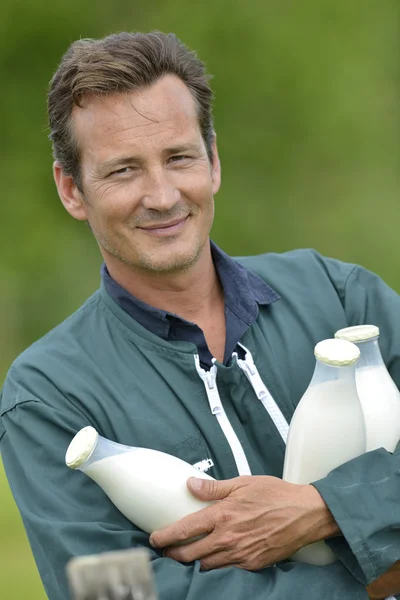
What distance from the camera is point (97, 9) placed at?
6.54 metres

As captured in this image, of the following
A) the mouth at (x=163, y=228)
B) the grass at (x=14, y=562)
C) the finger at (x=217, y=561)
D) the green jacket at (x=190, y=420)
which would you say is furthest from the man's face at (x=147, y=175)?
the grass at (x=14, y=562)

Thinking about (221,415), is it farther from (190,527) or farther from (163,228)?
(163,228)

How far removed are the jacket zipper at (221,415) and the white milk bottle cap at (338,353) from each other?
0.91 ft

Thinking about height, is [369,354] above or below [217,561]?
above

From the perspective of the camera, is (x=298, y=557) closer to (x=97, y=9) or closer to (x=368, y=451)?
(x=368, y=451)

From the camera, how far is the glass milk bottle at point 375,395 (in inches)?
66.4

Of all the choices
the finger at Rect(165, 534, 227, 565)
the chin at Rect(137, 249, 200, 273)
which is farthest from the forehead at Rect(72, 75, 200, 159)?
the finger at Rect(165, 534, 227, 565)

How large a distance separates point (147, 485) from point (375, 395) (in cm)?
47

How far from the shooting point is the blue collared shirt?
73.0 inches

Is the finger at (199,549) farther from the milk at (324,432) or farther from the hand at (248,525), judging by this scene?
the milk at (324,432)

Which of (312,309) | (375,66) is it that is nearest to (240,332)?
(312,309)

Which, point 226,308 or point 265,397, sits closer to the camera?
point 265,397

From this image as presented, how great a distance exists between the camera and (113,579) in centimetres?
119

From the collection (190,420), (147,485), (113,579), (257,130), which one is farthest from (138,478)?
(257,130)
